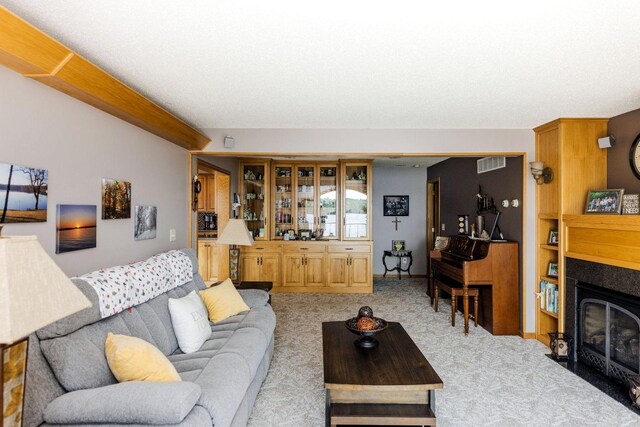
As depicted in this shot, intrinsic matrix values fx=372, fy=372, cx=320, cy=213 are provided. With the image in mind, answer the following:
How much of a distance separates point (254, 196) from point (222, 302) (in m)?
3.65

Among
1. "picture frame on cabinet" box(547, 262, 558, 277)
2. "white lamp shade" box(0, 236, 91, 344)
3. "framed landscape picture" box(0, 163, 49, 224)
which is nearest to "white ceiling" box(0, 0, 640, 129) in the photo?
"framed landscape picture" box(0, 163, 49, 224)

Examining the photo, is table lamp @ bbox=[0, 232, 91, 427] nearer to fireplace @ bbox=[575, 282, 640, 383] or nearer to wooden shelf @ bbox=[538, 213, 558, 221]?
fireplace @ bbox=[575, 282, 640, 383]

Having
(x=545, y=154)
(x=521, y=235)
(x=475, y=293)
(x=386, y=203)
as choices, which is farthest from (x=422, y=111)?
(x=386, y=203)

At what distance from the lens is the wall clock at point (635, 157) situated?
329 centimetres

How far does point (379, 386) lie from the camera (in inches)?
81.0

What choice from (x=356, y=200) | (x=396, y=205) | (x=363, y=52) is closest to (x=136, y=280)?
(x=363, y=52)

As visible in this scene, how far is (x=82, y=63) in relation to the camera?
2.11 metres

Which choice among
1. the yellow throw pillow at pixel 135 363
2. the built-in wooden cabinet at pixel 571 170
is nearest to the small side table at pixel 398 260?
the built-in wooden cabinet at pixel 571 170

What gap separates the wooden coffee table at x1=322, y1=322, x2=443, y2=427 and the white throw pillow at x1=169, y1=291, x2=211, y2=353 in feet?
2.96

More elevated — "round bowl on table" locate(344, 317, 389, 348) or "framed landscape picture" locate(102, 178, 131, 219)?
"framed landscape picture" locate(102, 178, 131, 219)

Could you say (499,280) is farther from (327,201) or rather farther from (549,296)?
(327,201)

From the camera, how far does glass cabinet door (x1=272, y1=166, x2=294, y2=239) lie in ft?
22.1

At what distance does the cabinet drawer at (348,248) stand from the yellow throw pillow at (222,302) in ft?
10.1

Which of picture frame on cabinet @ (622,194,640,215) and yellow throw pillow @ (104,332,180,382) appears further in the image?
picture frame on cabinet @ (622,194,640,215)
